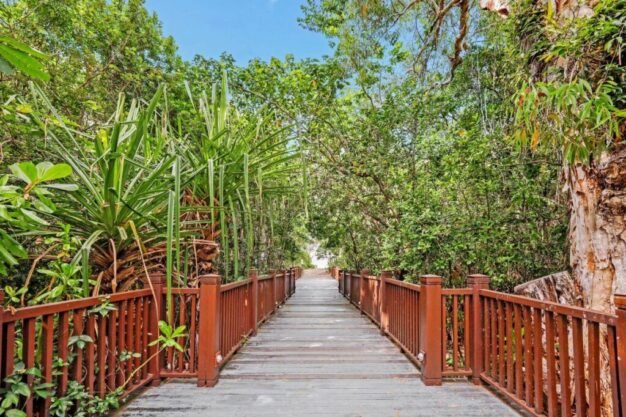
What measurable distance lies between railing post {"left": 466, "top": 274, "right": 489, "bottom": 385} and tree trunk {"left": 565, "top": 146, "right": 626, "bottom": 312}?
0.80m

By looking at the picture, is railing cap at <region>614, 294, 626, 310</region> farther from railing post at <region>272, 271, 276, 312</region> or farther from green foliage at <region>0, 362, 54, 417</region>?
railing post at <region>272, 271, 276, 312</region>

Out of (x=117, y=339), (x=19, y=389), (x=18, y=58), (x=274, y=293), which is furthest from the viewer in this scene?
(x=274, y=293)

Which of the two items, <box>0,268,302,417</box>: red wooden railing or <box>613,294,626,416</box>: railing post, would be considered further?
<box>0,268,302,417</box>: red wooden railing

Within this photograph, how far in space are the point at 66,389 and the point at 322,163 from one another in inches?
224

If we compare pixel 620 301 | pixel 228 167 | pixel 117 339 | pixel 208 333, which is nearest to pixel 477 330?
pixel 620 301

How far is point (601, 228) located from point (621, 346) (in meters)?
1.56

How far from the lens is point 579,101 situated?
8.52 feet

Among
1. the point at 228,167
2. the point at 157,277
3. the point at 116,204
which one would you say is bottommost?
the point at 157,277

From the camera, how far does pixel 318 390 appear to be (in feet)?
9.64

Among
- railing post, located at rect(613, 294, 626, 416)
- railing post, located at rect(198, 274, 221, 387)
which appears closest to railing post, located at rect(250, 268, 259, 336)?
railing post, located at rect(198, 274, 221, 387)

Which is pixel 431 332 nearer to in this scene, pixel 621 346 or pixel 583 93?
pixel 621 346

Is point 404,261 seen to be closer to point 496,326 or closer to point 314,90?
point 496,326

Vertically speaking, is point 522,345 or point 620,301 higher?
point 620,301

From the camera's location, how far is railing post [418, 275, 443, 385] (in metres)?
3.08
